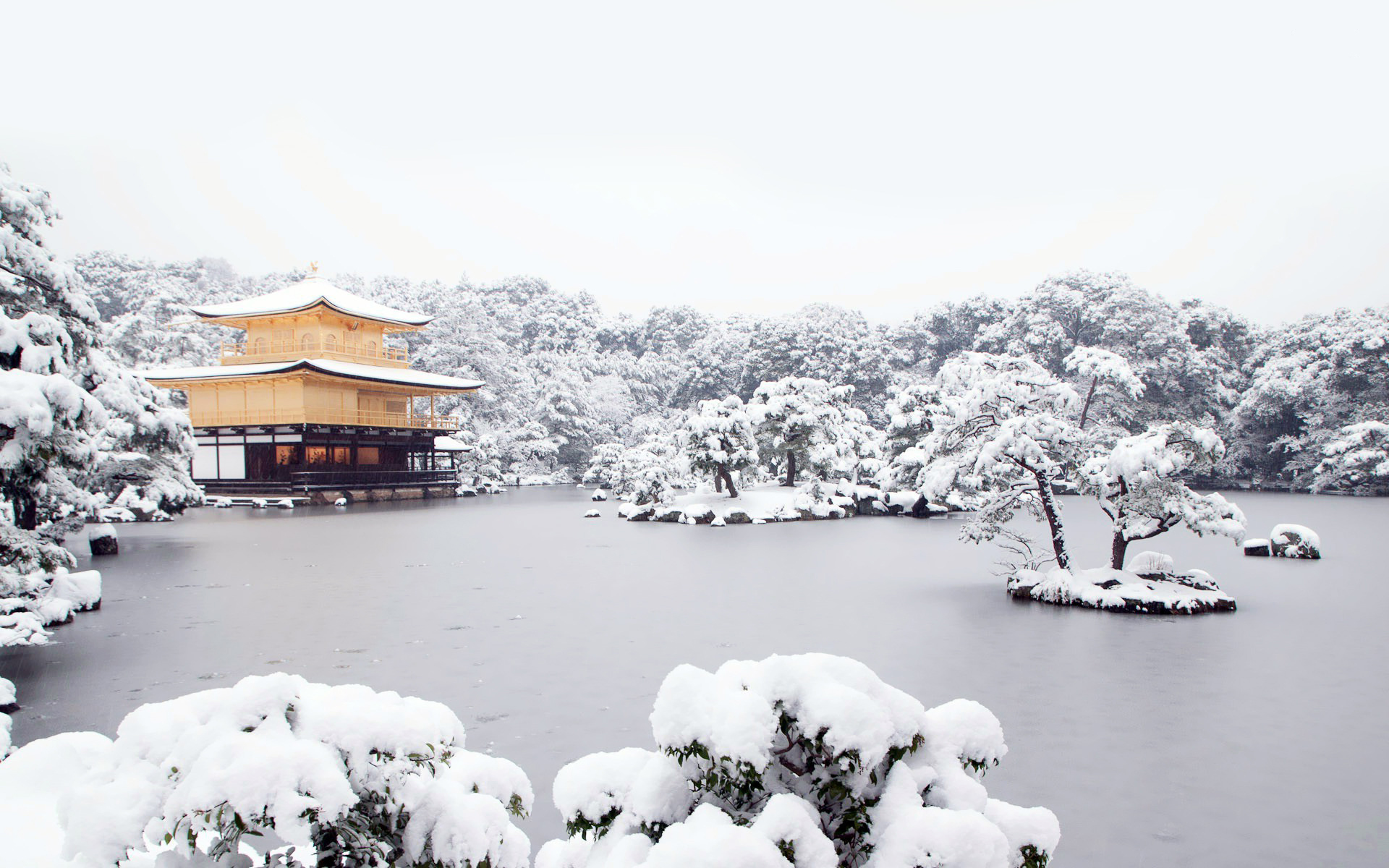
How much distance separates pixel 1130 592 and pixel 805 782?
8.27 m

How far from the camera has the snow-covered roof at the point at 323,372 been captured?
93.9 ft

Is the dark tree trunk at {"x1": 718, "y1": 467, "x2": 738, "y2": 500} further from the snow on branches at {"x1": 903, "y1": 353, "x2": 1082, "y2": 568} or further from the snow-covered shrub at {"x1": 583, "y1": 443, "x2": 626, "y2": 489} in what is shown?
the snow on branches at {"x1": 903, "y1": 353, "x2": 1082, "y2": 568}

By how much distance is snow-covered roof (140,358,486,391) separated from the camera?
28609 mm

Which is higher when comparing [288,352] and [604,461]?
[288,352]

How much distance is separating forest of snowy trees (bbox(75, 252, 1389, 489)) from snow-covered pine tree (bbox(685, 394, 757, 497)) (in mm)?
2031

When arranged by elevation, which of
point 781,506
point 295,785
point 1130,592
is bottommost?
point 1130,592

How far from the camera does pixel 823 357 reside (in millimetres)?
41938

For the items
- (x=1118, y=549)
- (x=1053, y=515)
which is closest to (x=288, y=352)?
(x=1053, y=515)

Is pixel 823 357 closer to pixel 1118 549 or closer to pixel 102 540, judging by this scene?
pixel 102 540

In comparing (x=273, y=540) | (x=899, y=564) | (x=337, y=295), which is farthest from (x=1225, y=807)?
(x=337, y=295)

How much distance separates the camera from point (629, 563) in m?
13.6

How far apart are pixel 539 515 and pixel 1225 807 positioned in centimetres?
2003

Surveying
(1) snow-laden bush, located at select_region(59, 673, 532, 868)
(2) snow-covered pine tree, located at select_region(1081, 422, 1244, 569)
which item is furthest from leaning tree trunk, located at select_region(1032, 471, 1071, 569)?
(1) snow-laden bush, located at select_region(59, 673, 532, 868)

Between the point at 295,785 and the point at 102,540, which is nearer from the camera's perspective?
the point at 295,785
